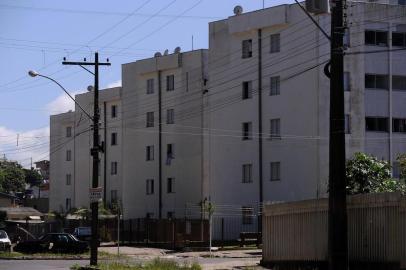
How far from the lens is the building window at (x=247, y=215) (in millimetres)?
58750

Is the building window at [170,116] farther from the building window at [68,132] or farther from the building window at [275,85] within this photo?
the building window at [68,132]

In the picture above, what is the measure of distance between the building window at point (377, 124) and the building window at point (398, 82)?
2.63m

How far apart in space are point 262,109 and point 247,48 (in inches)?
211

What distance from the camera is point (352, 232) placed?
2419cm

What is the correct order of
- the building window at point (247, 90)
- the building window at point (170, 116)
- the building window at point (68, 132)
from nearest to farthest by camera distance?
the building window at point (247, 90) → the building window at point (170, 116) → the building window at point (68, 132)

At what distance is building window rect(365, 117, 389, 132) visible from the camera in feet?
183

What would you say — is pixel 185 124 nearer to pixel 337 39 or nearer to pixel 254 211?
pixel 254 211

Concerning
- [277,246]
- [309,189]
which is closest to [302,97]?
[309,189]

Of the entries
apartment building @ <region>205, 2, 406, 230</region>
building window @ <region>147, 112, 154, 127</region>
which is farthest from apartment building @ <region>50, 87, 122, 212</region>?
apartment building @ <region>205, 2, 406, 230</region>

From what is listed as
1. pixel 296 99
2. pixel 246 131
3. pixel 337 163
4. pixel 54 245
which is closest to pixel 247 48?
pixel 246 131

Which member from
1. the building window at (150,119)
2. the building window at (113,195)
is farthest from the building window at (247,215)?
the building window at (113,195)

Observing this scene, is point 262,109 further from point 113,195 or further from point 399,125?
point 113,195

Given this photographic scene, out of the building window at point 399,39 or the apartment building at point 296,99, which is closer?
the apartment building at point 296,99

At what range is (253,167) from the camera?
59.3m
